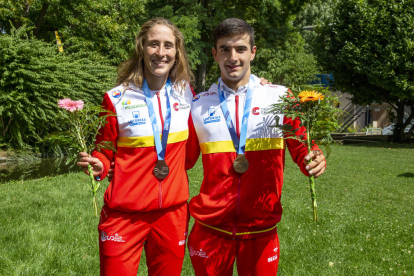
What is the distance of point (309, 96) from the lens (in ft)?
8.27

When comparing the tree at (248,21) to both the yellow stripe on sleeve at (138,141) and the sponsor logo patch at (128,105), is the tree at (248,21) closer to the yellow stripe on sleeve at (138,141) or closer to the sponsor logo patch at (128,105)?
the sponsor logo patch at (128,105)

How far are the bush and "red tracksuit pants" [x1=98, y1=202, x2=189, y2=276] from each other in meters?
12.9

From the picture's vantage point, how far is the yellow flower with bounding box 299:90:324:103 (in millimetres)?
2488

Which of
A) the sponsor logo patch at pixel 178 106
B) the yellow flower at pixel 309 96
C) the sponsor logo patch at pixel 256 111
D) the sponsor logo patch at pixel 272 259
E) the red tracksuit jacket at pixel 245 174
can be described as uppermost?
the yellow flower at pixel 309 96

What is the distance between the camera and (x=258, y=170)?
2.76 m

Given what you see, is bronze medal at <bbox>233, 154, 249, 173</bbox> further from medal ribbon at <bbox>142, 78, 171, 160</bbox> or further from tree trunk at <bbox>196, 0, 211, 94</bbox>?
tree trunk at <bbox>196, 0, 211, 94</bbox>

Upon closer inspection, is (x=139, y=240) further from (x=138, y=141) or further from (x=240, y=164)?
(x=240, y=164)

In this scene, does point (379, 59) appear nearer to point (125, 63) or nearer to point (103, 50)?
point (103, 50)

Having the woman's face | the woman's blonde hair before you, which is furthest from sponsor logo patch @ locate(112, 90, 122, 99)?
the woman's face

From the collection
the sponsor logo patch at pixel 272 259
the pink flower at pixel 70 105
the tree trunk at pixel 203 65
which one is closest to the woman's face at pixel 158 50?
the pink flower at pixel 70 105

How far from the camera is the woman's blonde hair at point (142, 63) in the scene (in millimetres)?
3061

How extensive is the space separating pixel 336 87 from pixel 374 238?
19521 millimetres

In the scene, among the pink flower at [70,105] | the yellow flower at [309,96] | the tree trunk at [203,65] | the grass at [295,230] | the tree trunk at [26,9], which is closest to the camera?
the yellow flower at [309,96]

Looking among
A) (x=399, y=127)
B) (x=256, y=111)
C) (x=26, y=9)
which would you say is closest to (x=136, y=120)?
(x=256, y=111)
